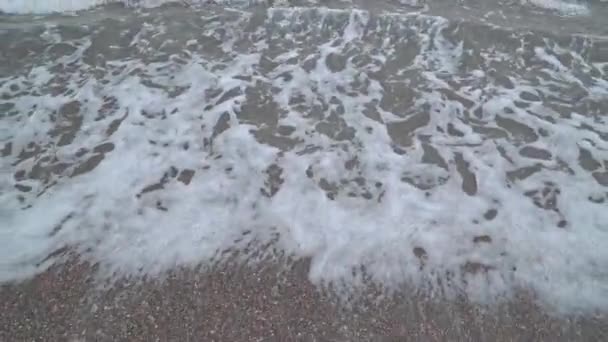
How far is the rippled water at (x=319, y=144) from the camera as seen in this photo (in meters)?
3.17

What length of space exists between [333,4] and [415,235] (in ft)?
14.7

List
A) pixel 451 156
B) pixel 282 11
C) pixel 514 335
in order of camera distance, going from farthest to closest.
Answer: pixel 282 11 → pixel 451 156 → pixel 514 335

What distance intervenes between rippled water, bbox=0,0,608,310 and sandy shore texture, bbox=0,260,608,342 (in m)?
0.15

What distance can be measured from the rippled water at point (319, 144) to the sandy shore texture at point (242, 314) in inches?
5.8

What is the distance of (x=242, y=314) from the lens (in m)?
2.79

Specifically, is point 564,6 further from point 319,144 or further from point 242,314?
point 242,314

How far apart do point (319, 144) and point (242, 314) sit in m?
1.89

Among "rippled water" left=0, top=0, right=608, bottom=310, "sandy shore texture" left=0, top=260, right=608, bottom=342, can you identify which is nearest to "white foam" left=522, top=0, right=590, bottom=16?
"rippled water" left=0, top=0, right=608, bottom=310

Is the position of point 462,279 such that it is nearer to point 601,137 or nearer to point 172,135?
point 601,137

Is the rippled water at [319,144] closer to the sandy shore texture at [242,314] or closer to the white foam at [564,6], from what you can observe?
the sandy shore texture at [242,314]

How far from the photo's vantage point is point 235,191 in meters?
3.68

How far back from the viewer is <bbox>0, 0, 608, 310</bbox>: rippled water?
3.17 m

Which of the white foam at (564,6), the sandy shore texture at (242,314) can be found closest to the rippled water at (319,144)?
the sandy shore texture at (242,314)

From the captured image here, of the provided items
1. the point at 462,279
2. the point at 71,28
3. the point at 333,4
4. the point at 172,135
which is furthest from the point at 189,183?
the point at 333,4
